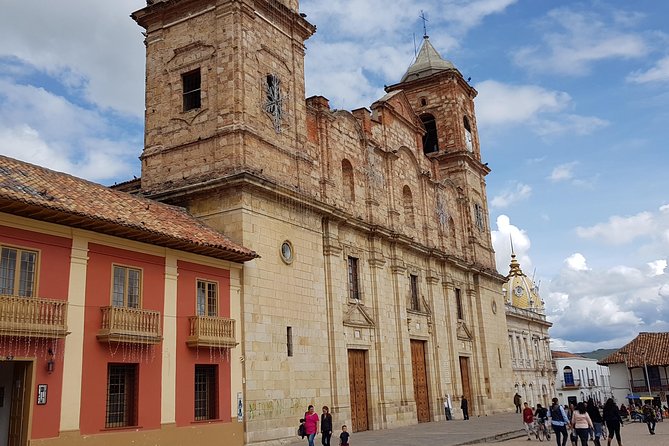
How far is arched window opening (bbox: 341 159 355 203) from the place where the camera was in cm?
2784

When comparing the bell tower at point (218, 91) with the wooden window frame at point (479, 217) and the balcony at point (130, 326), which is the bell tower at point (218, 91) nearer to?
the balcony at point (130, 326)

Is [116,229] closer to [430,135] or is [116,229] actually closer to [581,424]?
[581,424]

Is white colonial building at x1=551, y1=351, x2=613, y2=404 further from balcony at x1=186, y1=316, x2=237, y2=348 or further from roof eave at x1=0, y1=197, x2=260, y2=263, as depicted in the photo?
roof eave at x1=0, y1=197, x2=260, y2=263

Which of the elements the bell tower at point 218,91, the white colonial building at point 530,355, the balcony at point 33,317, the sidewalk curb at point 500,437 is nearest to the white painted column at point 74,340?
the balcony at point 33,317

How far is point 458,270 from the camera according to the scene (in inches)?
1453

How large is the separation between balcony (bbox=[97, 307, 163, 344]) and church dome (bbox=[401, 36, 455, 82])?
28767 mm

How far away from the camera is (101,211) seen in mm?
16453

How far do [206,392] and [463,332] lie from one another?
20222 mm

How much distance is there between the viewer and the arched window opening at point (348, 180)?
27.8m

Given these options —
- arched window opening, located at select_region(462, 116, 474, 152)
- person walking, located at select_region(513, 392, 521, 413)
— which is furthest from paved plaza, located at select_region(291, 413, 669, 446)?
arched window opening, located at select_region(462, 116, 474, 152)

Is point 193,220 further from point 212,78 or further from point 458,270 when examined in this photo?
point 458,270

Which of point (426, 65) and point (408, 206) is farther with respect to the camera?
point (426, 65)

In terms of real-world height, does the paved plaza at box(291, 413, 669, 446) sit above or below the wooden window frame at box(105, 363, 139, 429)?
below

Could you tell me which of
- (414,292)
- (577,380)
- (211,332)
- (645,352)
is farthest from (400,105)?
(577,380)
